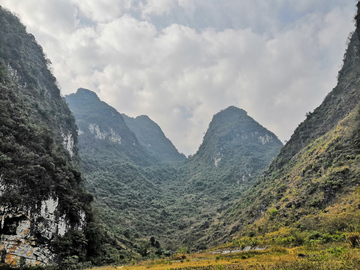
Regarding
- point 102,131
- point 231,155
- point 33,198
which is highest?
point 102,131

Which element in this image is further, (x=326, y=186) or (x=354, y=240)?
(x=326, y=186)

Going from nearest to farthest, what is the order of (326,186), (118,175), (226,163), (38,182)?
1. (38,182)
2. (326,186)
3. (118,175)
4. (226,163)

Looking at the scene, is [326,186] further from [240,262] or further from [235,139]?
[235,139]

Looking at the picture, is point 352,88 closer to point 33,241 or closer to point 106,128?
point 33,241

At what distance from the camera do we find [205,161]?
13700 cm

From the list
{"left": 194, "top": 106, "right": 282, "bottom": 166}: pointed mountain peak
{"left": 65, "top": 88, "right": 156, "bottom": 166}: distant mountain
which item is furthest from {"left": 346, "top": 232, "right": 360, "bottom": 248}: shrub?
{"left": 194, "top": 106, "right": 282, "bottom": 166}: pointed mountain peak

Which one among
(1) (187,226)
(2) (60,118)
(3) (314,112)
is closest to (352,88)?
(3) (314,112)

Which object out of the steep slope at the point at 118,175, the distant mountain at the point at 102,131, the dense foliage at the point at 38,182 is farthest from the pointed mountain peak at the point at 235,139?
the dense foliage at the point at 38,182

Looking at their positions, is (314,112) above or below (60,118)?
below

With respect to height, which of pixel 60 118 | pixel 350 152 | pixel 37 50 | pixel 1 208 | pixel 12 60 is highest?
pixel 37 50

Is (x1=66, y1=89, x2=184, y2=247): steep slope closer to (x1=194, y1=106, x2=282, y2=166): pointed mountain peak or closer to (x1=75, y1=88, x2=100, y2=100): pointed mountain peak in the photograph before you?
(x1=75, y1=88, x2=100, y2=100): pointed mountain peak

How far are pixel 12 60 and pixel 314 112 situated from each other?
6570 cm

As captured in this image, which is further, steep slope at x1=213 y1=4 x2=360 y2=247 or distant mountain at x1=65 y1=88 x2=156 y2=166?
distant mountain at x1=65 y1=88 x2=156 y2=166

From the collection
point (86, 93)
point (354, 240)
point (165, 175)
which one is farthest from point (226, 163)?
point (86, 93)
